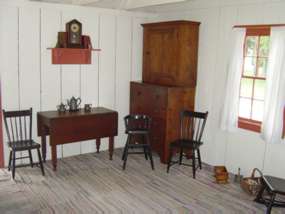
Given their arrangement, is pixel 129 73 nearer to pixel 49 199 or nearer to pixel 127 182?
pixel 127 182

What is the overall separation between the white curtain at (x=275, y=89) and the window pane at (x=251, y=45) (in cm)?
39

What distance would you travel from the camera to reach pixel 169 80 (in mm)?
5137

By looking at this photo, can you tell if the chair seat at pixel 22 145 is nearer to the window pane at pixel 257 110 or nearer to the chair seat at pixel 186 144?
the chair seat at pixel 186 144

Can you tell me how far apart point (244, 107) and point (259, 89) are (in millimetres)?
346

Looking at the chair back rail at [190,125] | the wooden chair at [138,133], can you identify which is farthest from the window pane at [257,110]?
the wooden chair at [138,133]

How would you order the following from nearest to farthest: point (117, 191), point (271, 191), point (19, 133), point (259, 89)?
point (271, 191)
point (117, 191)
point (259, 89)
point (19, 133)

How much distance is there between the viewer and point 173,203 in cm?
384

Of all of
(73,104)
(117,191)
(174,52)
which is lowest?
(117,191)

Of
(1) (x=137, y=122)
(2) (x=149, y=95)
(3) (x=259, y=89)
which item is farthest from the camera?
(1) (x=137, y=122)

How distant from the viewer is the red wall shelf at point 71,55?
16.3 ft

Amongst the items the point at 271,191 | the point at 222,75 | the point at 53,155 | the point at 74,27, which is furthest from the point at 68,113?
the point at 271,191

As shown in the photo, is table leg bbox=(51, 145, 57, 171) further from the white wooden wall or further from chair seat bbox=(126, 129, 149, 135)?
the white wooden wall

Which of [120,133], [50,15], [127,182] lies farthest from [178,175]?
[50,15]

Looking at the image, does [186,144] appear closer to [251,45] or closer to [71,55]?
[251,45]
